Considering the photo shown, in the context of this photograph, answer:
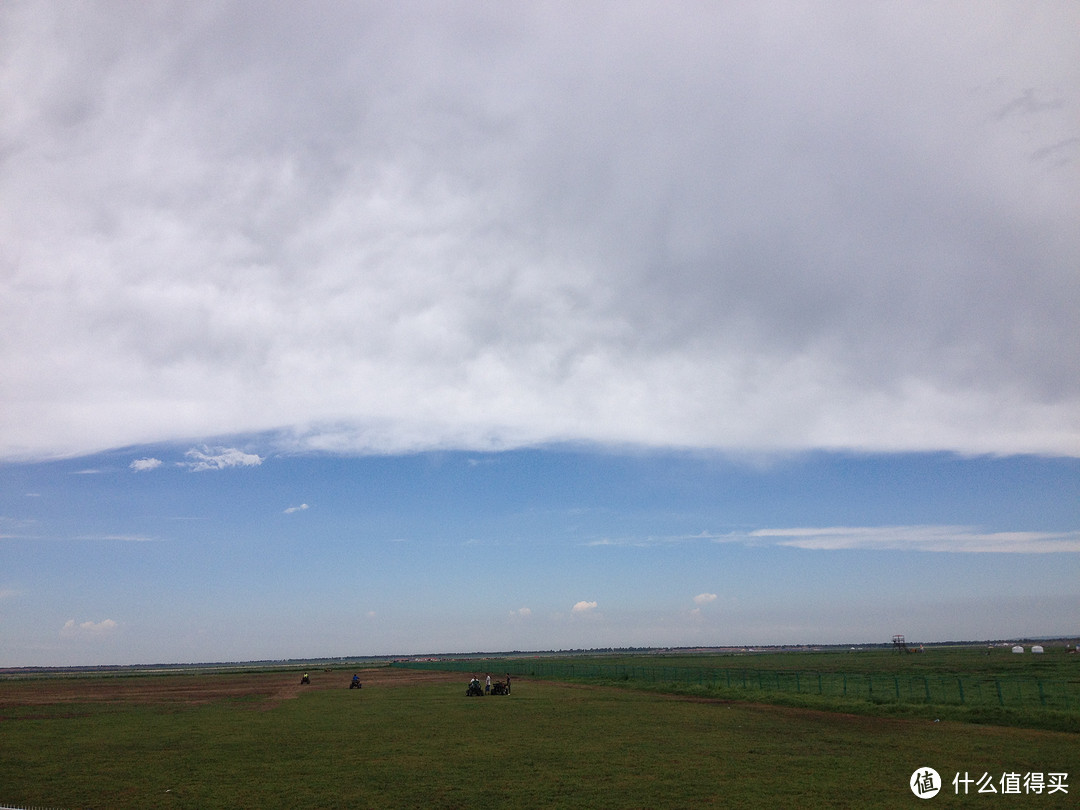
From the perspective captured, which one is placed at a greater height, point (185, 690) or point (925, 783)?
point (925, 783)

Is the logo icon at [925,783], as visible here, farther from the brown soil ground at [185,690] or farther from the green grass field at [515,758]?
the brown soil ground at [185,690]

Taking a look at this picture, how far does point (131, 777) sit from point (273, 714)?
21818 millimetres

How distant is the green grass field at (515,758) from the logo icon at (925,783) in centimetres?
28

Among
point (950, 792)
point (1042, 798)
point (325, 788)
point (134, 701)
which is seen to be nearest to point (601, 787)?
point (325, 788)

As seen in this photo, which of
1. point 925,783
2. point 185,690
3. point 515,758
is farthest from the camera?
point 185,690

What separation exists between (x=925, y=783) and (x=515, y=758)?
12781mm

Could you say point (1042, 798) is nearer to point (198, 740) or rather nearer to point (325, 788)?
point (325, 788)

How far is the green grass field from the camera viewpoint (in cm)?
1828

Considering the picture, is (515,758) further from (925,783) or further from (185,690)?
(185,690)

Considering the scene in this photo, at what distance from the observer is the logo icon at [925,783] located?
720 inches

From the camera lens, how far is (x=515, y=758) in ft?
79.2

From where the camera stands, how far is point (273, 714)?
4178cm

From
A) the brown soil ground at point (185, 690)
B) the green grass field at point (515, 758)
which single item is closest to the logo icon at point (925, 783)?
the green grass field at point (515, 758)

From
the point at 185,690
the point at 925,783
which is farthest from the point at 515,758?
the point at 185,690
